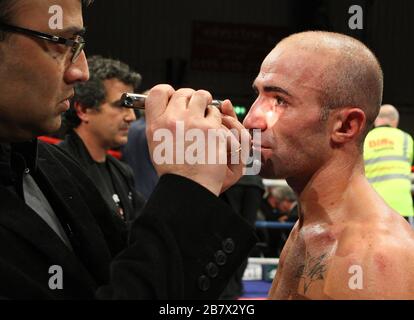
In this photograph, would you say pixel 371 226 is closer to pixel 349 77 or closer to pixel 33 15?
pixel 349 77

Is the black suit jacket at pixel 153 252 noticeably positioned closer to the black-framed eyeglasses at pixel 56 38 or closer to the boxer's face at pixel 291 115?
the black-framed eyeglasses at pixel 56 38

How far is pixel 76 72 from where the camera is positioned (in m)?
0.98

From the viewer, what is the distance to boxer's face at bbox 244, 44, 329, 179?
1.35 m

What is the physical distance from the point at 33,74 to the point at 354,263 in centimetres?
71

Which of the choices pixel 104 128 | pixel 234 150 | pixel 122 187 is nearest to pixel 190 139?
pixel 234 150

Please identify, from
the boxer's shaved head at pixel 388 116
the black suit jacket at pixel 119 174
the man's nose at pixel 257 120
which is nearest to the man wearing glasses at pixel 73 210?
the man's nose at pixel 257 120

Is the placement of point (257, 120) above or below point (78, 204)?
above

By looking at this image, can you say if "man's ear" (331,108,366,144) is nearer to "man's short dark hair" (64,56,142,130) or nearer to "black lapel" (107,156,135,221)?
"black lapel" (107,156,135,221)

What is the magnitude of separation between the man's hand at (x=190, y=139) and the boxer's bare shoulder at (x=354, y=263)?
47 centimetres

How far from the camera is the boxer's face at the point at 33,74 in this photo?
0.91 meters

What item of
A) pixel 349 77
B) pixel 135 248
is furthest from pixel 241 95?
pixel 135 248

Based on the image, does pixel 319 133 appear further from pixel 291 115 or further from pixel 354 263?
pixel 354 263

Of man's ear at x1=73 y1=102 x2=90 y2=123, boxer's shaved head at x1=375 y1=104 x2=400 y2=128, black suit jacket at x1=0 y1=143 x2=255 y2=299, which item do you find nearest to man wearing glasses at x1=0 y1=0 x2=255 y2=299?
black suit jacket at x1=0 y1=143 x2=255 y2=299
